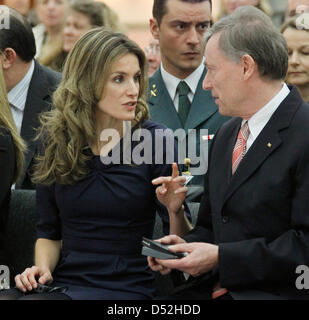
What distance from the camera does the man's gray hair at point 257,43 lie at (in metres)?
2.84

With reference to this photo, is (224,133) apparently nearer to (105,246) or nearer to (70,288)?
(105,246)

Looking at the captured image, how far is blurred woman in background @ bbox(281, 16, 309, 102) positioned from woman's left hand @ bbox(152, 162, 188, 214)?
1.41m

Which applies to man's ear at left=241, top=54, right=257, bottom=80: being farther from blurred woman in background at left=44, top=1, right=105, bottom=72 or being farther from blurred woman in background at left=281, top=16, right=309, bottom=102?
blurred woman in background at left=44, top=1, right=105, bottom=72

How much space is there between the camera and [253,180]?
2818 millimetres

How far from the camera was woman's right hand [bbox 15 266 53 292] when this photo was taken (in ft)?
10.1

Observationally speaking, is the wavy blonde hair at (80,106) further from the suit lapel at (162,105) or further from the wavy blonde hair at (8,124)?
the suit lapel at (162,105)

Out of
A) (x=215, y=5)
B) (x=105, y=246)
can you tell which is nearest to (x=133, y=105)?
(x=105, y=246)

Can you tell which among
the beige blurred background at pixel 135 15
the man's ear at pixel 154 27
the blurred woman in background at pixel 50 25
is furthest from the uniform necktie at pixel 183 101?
the beige blurred background at pixel 135 15

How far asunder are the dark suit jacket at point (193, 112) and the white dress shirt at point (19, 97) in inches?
28.4

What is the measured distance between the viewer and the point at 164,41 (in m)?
4.33

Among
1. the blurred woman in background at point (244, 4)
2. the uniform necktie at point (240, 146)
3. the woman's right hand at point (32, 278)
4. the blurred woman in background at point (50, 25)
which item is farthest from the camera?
the blurred woman in background at point (50, 25)

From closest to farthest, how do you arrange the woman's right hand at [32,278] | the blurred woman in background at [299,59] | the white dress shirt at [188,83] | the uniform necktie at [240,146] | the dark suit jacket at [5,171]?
the uniform necktie at [240,146] < the woman's right hand at [32,278] < the dark suit jacket at [5,171] < the blurred woman in background at [299,59] < the white dress shirt at [188,83]

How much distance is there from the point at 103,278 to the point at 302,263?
898 mm

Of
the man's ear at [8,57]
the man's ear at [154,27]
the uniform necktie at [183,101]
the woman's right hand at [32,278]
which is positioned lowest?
the woman's right hand at [32,278]
